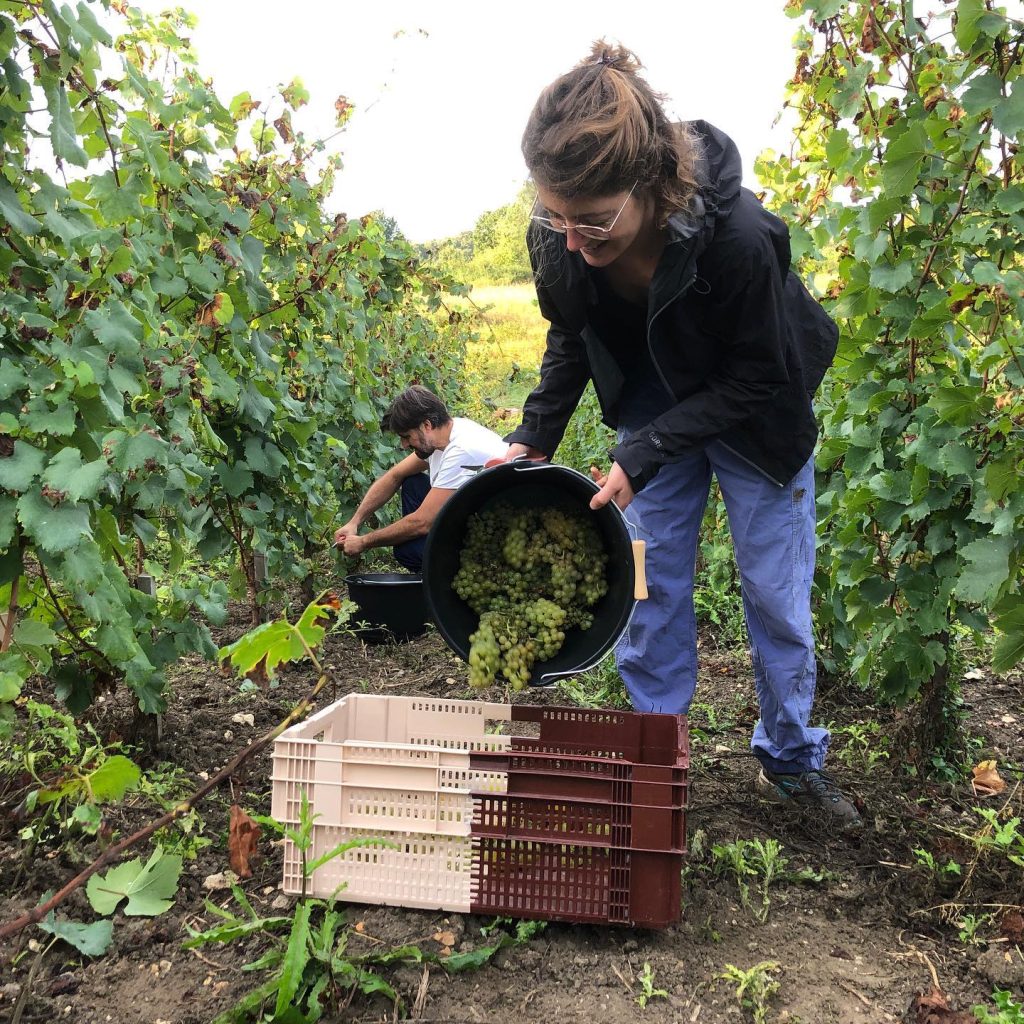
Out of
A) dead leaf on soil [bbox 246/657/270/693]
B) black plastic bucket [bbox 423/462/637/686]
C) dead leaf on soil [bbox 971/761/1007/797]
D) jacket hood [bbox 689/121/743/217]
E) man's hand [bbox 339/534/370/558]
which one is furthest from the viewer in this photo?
man's hand [bbox 339/534/370/558]

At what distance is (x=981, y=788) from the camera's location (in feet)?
8.66

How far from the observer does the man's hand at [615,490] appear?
214 centimetres

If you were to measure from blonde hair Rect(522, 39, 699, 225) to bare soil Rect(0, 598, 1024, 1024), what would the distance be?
59.7 inches

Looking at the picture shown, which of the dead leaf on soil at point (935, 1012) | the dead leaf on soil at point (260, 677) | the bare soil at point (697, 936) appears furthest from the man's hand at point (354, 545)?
the dead leaf on soil at point (935, 1012)

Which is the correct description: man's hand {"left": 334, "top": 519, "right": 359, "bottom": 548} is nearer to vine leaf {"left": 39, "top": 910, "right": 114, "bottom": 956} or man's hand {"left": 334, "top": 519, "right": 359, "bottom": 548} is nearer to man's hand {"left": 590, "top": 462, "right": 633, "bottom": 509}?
man's hand {"left": 590, "top": 462, "right": 633, "bottom": 509}

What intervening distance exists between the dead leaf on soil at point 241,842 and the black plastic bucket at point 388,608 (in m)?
2.06

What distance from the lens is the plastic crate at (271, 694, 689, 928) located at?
1.91 m

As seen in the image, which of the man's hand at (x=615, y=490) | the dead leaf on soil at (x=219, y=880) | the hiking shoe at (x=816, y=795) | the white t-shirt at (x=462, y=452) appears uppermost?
the white t-shirt at (x=462, y=452)

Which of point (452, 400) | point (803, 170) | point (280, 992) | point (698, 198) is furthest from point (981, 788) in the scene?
point (452, 400)

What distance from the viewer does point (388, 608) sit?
14.1ft

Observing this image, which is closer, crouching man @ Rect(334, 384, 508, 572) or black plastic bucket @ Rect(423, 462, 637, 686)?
black plastic bucket @ Rect(423, 462, 637, 686)

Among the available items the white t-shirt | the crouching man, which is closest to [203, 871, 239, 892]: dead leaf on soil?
the crouching man

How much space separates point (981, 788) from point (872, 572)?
0.67m

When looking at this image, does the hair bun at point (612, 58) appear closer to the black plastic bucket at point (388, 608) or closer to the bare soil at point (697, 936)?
the bare soil at point (697, 936)
